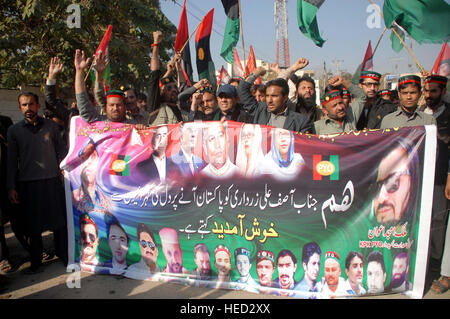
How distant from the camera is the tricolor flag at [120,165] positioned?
3395 millimetres

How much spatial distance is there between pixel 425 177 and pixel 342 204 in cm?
74

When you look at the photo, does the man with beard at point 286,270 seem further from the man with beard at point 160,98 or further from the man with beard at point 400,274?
Result: the man with beard at point 160,98

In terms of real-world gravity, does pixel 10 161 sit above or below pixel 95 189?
above

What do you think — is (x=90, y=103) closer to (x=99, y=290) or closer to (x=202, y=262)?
(x=99, y=290)

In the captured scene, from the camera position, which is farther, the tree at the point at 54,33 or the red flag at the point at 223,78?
the tree at the point at 54,33

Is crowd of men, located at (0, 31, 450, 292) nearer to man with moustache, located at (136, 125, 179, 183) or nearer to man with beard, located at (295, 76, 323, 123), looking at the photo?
man with moustache, located at (136, 125, 179, 183)

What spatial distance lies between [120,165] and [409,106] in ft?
10.1

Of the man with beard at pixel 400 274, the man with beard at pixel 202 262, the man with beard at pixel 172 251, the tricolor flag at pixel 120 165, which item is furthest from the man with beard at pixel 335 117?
the tricolor flag at pixel 120 165

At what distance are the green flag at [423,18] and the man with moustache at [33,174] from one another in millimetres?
4416

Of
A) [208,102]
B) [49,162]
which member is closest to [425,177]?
[208,102]

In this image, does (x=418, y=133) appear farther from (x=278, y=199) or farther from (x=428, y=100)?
(x=278, y=199)

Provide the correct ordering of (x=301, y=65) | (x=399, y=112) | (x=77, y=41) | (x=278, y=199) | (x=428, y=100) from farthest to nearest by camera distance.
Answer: (x=77, y=41), (x=301, y=65), (x=428, y=100), (x=399, y=112), (x=278, y=199)

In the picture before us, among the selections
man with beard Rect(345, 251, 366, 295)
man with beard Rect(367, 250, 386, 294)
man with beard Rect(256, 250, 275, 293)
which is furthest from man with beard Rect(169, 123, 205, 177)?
man with beard Rect(367, 250, 386, 294)

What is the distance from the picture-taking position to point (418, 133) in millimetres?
2850
